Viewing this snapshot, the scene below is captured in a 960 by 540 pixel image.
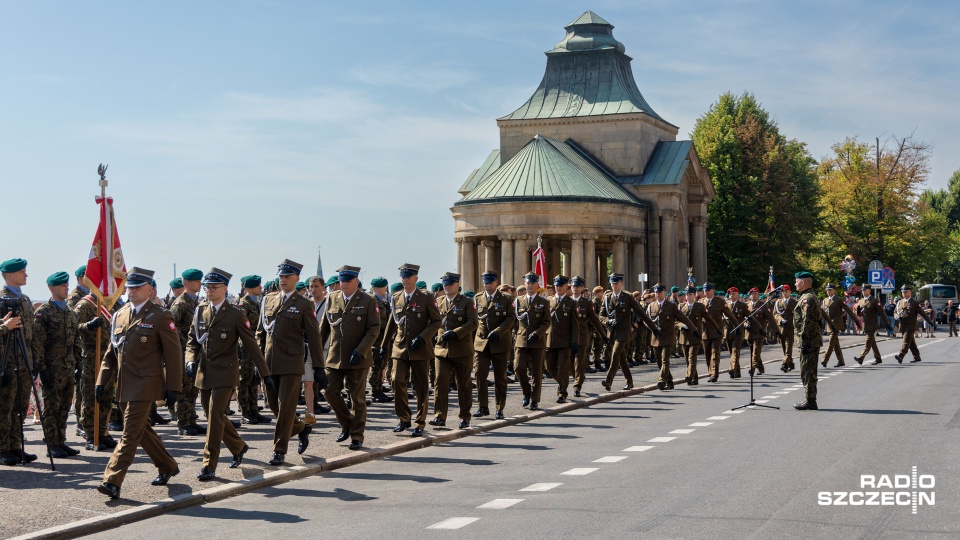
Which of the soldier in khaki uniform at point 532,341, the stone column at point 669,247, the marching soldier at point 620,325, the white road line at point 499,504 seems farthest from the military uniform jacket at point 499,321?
the stone column at point 669,247

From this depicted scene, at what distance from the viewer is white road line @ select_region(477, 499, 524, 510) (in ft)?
32.6

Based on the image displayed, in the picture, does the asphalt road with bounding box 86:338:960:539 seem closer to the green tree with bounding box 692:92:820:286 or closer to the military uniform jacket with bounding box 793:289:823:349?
the military uniform jacket with bounding box 793:289:823:349

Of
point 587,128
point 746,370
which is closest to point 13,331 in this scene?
point 746,370

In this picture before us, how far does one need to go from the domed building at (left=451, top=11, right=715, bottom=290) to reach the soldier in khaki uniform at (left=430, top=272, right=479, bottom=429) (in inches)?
1770

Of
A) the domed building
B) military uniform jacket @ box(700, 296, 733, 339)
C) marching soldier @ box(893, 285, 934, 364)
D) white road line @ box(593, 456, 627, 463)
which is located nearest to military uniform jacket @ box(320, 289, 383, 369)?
white road line @ box(593, 456, 627, 463)

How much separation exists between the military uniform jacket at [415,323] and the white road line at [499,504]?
5426mm

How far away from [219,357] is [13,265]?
8.53 feet

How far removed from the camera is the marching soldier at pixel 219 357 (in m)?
11.8

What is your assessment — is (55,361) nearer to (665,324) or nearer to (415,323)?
(415,323)

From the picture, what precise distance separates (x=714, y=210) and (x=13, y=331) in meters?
71.1

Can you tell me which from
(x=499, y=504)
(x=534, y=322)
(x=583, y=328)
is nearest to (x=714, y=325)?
(x=583, y=328)

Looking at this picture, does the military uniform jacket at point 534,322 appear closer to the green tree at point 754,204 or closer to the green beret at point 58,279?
the green beret at point 58,279

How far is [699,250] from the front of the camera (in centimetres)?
7606

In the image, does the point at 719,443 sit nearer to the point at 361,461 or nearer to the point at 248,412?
the point at 361,461
